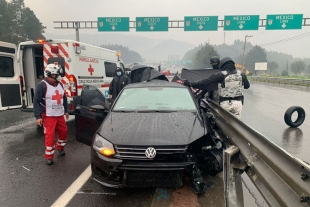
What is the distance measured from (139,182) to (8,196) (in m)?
1.84

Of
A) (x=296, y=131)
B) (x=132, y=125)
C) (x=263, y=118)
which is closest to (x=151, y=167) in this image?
(x=132, y=125)

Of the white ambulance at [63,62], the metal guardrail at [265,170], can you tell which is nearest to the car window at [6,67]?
the white ambulance at [63,62]

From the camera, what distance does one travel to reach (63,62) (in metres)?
6.61

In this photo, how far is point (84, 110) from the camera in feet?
13.5

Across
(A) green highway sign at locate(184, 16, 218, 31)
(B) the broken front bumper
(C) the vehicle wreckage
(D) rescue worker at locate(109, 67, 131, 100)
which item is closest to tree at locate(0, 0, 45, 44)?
(A) green highway sign at locate(184, 16, 218, 31)

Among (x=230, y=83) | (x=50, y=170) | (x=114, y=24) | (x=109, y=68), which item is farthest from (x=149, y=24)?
(x=50, y=170)

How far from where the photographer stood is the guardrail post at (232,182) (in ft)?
7.70

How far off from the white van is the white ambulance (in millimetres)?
189

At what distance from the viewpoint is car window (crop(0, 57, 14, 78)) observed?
614 cm

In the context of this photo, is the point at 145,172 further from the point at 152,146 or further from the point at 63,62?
the point at 63,62

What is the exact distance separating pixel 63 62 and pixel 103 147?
4481 millimetres

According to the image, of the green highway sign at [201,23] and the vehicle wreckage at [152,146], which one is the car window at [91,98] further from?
A: the green highway sign at [201,23]

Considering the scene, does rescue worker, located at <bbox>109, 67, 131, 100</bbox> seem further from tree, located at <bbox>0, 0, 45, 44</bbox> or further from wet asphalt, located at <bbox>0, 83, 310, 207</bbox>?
tree, located at <bbox>0, 0, 45, 44</bbox>

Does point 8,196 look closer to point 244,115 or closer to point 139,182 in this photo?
point 139,182
